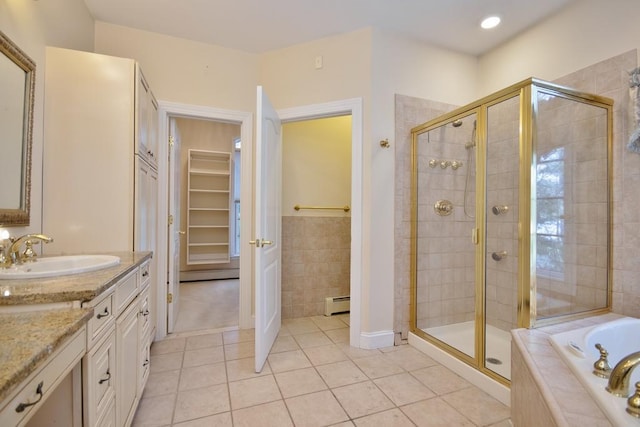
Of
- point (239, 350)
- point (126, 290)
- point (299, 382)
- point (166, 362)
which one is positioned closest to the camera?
point (126, 290)

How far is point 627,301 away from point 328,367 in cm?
199

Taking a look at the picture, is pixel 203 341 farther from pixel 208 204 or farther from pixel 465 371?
pixel 208 204

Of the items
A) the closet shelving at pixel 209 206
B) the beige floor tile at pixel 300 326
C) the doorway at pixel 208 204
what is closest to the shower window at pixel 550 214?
the beige floor tile at pixel 300 326

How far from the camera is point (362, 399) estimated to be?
1727 millimetres

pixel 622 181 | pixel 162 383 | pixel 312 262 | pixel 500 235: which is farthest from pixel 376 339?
pixel 622 181

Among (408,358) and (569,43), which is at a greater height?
(569,43)

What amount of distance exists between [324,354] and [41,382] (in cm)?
190

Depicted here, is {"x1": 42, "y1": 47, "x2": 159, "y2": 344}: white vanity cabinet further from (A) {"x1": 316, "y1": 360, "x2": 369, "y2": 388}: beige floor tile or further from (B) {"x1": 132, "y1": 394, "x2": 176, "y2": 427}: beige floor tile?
(A) {"x1": 316, "y1": 360, "x2": 369, "y2": 388}: beige floor tile

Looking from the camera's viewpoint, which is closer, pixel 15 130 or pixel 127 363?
pixel 127 363

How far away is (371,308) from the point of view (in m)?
2.39

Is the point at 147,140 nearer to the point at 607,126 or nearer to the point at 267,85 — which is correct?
the point at 267,85

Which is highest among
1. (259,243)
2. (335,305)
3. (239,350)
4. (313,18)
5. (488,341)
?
(313,18)

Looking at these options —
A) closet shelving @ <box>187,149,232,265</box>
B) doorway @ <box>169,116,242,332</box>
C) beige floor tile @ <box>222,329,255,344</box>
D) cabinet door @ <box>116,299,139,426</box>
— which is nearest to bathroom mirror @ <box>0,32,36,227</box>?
cabinet door @ <box>116,299,139,426</box>

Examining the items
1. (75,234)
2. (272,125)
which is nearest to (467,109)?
(272,125)
